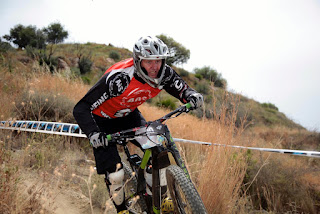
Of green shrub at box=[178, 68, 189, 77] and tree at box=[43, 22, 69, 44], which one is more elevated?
green shrub at box=[178, 68, 189, 77]

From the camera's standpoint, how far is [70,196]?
3924 millimetres

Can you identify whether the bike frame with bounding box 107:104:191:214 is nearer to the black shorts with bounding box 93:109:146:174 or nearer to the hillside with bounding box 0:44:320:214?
the black shorts with bounding box 93:109:146:174

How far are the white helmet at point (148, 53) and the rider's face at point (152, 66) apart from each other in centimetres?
4

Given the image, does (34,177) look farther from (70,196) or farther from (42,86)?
(42,86)

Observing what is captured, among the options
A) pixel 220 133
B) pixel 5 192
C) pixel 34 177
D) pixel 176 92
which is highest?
pixel 176 92

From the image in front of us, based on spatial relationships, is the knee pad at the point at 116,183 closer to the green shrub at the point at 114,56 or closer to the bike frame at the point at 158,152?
the bike frame at the point at 158,152

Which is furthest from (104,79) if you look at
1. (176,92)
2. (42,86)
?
(42,86)

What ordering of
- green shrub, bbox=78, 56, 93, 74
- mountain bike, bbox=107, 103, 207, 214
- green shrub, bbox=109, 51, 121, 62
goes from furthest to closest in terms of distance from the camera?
green shrub, bbox=109, 51, 121, 62 → green shrub, bbox=78, 56, 93, 74 → mountain bike, bbox=107, 103, 207, 214

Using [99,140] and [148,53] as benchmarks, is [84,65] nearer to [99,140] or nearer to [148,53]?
[148,53]

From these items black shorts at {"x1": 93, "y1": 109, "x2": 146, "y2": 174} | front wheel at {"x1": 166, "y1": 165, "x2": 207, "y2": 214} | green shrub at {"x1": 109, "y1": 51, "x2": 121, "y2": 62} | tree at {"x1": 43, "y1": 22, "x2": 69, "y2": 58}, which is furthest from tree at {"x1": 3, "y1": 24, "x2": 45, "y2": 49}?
front wheel at {"x1": 166, "y1": 165, "x2": 207, "y2": 214}

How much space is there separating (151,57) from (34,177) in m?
2.96

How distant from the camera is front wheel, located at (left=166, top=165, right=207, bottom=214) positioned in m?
2.09

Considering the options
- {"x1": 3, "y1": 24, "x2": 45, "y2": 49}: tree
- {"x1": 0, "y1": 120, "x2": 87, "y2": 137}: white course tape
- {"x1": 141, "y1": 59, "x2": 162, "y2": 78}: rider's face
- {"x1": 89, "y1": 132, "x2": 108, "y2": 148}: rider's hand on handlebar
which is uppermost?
{"x1": 141, "y1": 59, "x2": 162, "y2": 78}: rider's face

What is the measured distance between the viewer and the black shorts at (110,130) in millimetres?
2920
